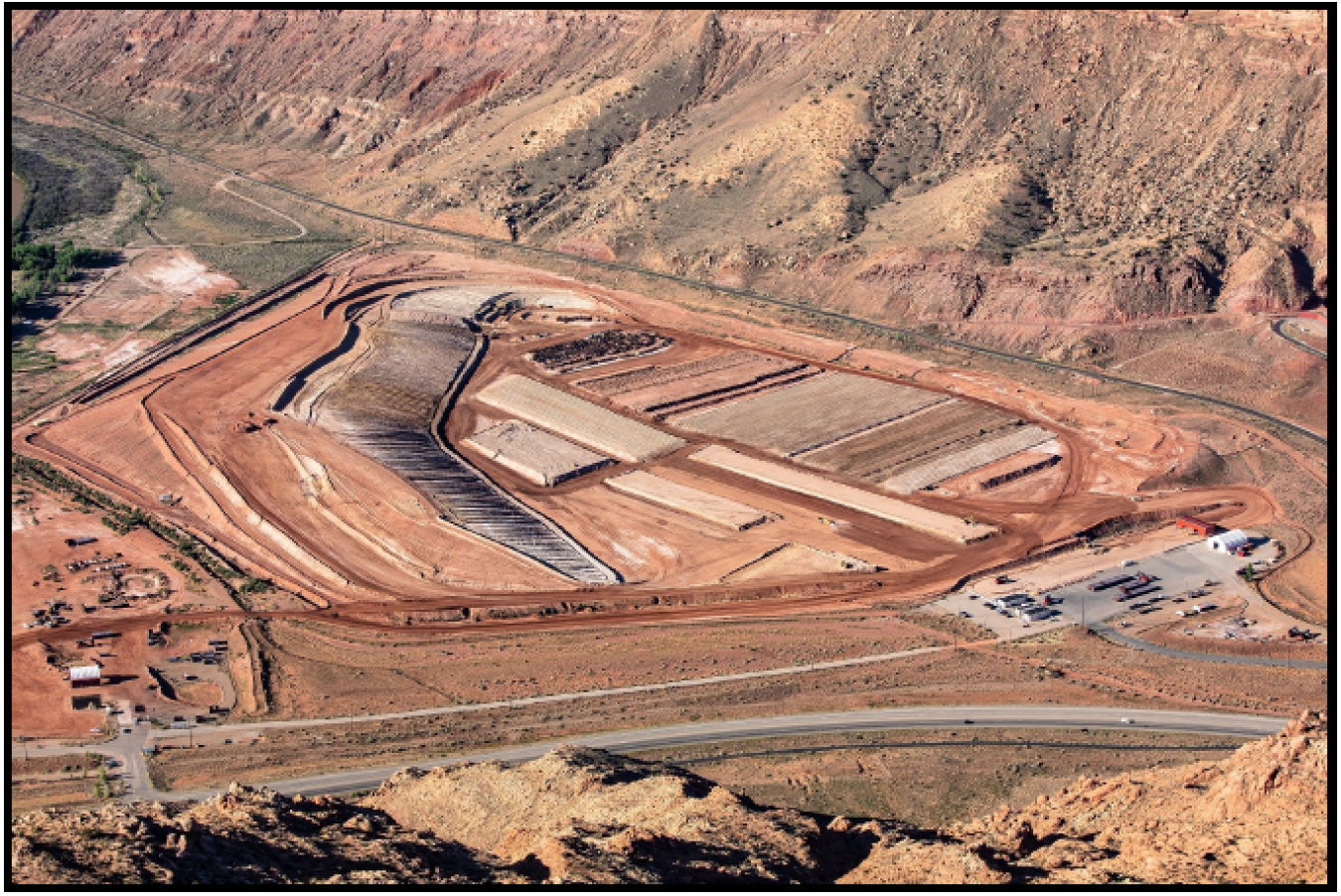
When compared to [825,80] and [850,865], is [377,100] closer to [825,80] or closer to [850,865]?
[825,80]

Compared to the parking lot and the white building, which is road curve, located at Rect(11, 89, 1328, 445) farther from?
the parking lot

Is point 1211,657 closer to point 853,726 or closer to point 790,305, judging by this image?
point 853,726

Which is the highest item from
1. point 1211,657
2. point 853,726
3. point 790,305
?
point 790,305

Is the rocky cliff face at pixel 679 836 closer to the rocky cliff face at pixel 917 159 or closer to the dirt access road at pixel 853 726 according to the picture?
the dirt access road at pixel 853 726

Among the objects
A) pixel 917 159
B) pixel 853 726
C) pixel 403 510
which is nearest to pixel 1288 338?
pixel 917 159

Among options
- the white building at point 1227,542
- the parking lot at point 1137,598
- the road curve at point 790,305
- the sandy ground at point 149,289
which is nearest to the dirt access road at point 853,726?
the parking lot at point 1137,598

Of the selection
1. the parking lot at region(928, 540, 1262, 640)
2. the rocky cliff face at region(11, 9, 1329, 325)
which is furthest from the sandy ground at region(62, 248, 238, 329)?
the parking lot at region(928, 540, 1262, 640)
